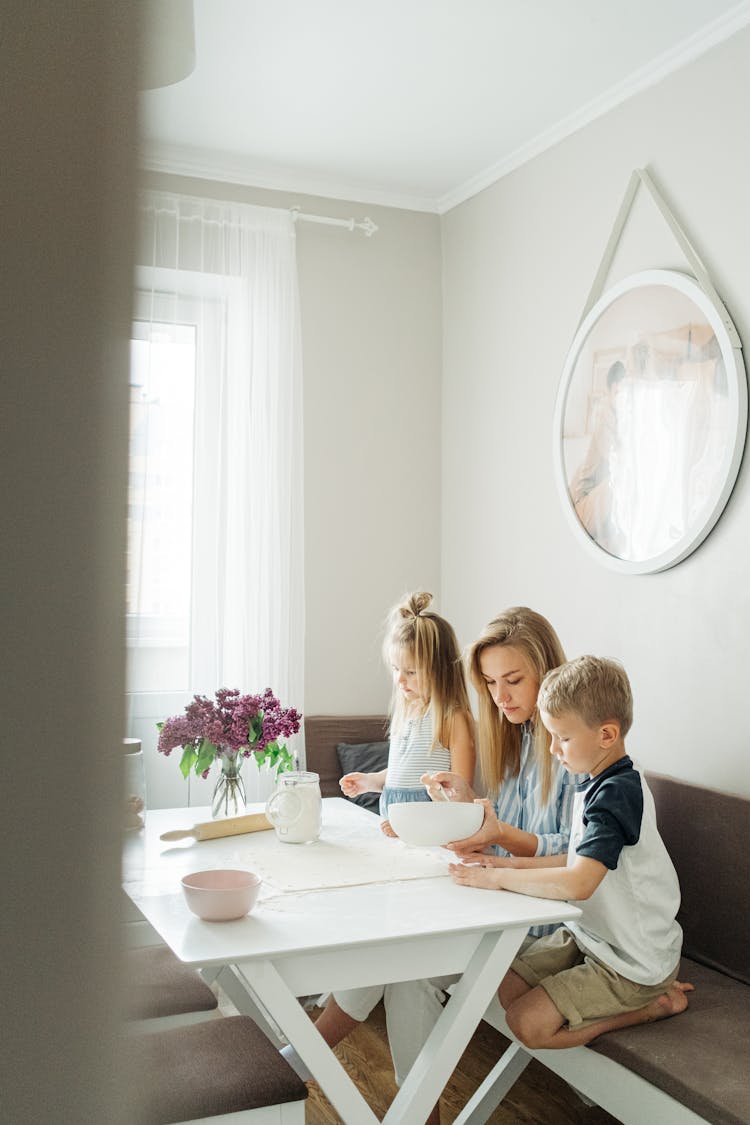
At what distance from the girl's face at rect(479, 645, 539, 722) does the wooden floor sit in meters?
0.95

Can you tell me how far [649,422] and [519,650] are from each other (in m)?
0.94

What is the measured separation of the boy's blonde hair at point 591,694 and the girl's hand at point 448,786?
0.22 metres

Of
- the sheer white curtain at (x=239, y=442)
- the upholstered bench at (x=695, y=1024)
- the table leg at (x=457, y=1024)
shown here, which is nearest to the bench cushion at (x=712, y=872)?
the upholstered bench at (x=695, y=1024)

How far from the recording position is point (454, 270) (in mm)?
4000

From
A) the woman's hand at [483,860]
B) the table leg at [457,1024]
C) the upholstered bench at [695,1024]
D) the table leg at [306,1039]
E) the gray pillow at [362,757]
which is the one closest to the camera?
the table leg at [306,1039]

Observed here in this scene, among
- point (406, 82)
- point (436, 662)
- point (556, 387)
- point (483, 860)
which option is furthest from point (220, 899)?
point (406, 82)

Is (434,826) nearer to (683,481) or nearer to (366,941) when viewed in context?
(366,941)

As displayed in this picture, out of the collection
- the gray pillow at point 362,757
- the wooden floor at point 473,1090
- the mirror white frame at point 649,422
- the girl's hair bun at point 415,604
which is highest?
the mirror white frame at point 649,422

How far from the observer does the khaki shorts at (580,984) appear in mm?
1887

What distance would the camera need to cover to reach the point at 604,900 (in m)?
1.92

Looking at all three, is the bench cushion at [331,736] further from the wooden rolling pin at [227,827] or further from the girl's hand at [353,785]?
the wooden rolling pin at [227,827]

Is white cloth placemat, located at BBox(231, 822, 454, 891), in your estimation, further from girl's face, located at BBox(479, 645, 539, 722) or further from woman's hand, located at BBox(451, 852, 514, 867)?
girl's face, located at BBox(479, 645, 539, 722)

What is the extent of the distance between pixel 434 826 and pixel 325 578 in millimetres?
2025

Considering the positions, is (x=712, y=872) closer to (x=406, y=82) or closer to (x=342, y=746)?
(x=342, y=746)
